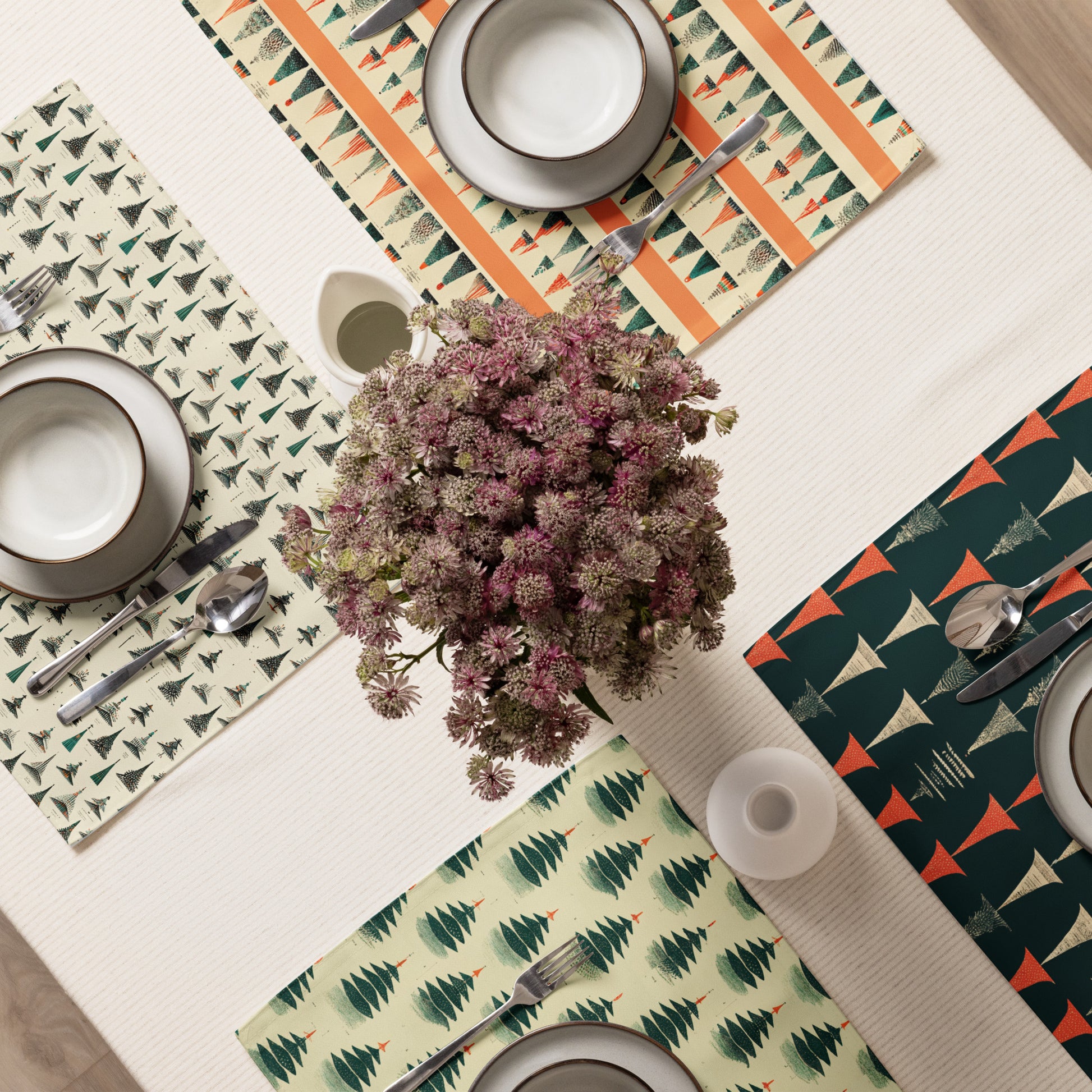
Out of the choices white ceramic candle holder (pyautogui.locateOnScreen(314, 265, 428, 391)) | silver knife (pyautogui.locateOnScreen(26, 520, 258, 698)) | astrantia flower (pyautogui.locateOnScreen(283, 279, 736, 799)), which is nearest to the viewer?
astrantia flower (pyautogui.locateOnScreen(283, 279, 736, 799))

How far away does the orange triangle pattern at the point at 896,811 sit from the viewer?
845 millimetres

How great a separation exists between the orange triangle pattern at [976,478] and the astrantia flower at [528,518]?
38 centimetres

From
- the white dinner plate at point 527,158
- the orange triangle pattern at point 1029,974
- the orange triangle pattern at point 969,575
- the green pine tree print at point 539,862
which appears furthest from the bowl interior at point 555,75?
the orange triangle pattern at point 1029,974

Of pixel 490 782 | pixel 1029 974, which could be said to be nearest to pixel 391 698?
pixel 490 782

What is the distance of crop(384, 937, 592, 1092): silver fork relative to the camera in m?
0.84

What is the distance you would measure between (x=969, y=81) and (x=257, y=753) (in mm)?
977

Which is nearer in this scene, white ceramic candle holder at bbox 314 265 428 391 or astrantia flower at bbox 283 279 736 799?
astrantia flower at bbox 283 279 736 799

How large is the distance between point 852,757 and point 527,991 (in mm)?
394

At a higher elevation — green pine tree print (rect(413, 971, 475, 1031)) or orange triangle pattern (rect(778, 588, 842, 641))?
orange triangle pattern (rect(778, 588, 842, 641))

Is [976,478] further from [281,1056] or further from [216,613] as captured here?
[281,1056]

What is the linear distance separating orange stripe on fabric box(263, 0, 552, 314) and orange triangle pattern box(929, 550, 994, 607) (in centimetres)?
52

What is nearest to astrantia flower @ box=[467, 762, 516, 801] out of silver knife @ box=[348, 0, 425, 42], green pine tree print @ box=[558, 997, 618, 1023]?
green pine tree print @ box=[558, 997, 618, 1023]

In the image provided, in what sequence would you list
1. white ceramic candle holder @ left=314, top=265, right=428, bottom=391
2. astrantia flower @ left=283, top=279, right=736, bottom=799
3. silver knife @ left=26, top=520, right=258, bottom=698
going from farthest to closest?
1. silver knife @ left=26, top=520, right=258, bottom=698
2. white ceramic candle holder @ left=314, top=265, right=428, bottom=391
3. astrantia flower @ left=283, top=279, right=736, bottom=799

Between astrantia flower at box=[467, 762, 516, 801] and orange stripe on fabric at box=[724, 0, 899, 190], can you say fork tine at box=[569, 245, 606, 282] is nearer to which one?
orange stripe on fabric at box=[724, 0, 899, 190]
